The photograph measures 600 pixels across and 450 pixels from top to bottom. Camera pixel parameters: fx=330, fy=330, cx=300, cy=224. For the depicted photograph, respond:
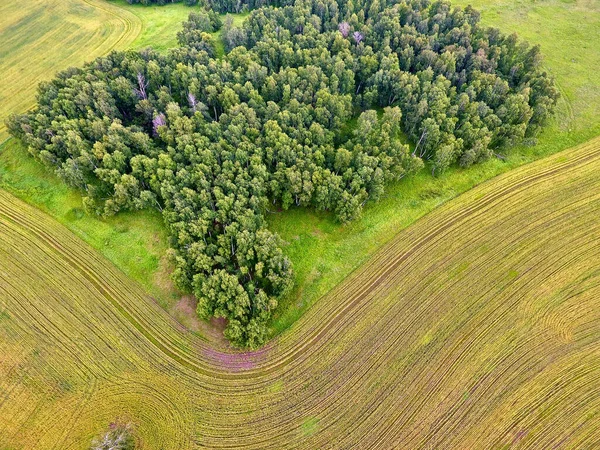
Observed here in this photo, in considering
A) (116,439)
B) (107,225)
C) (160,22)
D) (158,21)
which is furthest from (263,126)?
(158,21)

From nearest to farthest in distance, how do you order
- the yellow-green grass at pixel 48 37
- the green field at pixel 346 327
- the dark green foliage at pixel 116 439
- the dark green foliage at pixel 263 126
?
1. the dark green foliage at pixel 116 439
2. the green field at pixel 346 327
3. the dark green foliage at pixel 263 126
4. the yellow-green grass at pixel 48 37

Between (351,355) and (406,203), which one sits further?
(406,203)

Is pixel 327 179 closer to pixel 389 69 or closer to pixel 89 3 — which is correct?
pixel 389 69

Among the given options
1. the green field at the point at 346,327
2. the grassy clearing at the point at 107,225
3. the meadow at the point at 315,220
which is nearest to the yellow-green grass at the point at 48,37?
the grassy clearing at the point at 107,225

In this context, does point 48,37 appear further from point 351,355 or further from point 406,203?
point 351,355

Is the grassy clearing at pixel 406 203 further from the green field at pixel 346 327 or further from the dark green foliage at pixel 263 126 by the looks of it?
the dark green foliage at pixel 263 126

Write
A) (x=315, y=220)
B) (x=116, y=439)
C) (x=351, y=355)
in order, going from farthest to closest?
(x=315, y=220) → (x=351, y=355) → (x=116, y=439)

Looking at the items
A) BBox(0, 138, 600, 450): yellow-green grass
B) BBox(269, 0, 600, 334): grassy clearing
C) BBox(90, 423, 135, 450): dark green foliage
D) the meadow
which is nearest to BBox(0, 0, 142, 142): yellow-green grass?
the meadow

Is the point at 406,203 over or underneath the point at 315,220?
over
